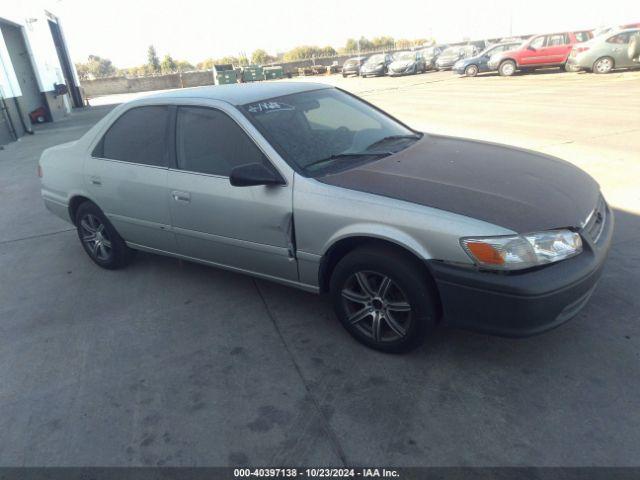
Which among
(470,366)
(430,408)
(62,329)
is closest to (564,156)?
(470,366)

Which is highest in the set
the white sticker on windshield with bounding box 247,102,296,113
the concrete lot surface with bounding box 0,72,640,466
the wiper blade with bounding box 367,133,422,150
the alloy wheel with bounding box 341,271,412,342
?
the white sticker on windshield with bounding box 247,102,296,113

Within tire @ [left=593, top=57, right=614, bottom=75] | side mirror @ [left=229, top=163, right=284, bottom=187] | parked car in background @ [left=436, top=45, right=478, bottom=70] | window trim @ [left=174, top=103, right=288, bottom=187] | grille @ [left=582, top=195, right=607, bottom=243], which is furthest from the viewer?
parked car in background @ [left=436, top=45, right=478, bottom=70]

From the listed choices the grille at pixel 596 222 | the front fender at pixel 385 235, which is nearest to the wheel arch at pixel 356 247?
the front fender at pixel 385 235

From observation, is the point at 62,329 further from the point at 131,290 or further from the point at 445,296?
the point at 445,296

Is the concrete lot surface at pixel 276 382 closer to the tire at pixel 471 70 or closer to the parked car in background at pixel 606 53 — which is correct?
the parked car in background at pixel 606 53

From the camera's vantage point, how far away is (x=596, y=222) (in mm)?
3078

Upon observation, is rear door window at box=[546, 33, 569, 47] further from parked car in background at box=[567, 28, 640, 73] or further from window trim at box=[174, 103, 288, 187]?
window trim at box=[174, 103, 288, 187]

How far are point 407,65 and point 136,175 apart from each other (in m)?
29.0

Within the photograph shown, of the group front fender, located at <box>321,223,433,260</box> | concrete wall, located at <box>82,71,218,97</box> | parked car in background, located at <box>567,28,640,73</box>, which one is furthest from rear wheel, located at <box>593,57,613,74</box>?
concrete wall, located at <box>82,71,218,97</box>

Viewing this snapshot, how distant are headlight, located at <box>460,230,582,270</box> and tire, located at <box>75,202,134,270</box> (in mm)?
3335

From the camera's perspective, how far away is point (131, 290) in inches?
174

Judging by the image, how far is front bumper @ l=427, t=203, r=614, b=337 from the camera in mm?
2539

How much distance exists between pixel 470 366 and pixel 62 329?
3.03 meters

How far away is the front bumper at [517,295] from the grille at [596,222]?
0.42ft
